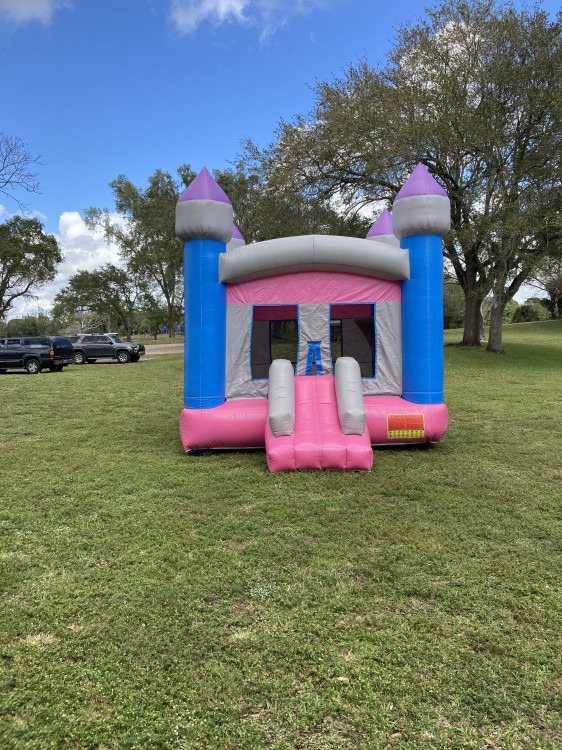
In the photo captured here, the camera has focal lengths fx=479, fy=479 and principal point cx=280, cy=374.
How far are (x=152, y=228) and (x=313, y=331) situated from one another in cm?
2540

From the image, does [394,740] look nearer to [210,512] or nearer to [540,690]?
[540,690]

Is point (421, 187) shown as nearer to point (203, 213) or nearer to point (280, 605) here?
point (203, 213)

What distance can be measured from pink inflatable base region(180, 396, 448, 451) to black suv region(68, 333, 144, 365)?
17238mm

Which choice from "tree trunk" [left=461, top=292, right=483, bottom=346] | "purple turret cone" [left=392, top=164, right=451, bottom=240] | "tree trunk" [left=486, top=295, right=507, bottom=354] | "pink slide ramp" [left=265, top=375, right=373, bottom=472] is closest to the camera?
"pink slide ramp" [left=265, top=375, right=373, bottom=472]

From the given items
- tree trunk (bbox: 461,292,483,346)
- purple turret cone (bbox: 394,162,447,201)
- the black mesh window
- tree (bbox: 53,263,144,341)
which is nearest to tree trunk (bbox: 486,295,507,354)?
tree trunk (bbox: 461,292,483,346)

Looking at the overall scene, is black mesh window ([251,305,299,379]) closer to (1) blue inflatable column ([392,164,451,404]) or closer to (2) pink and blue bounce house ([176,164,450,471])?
(2) pink and blue bounce house ([176,164,450,471])

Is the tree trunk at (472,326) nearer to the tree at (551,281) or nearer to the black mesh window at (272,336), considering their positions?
the tree at (551,281)

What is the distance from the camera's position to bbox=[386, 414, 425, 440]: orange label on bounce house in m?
5.70

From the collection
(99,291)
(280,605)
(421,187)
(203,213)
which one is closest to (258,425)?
(203,213)

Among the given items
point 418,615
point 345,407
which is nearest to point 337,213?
point 345,407

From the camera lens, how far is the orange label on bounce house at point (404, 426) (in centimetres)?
570

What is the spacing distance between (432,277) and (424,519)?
3.30 meters

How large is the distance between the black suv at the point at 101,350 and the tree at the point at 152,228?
865 centimetres

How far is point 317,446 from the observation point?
5.03m
